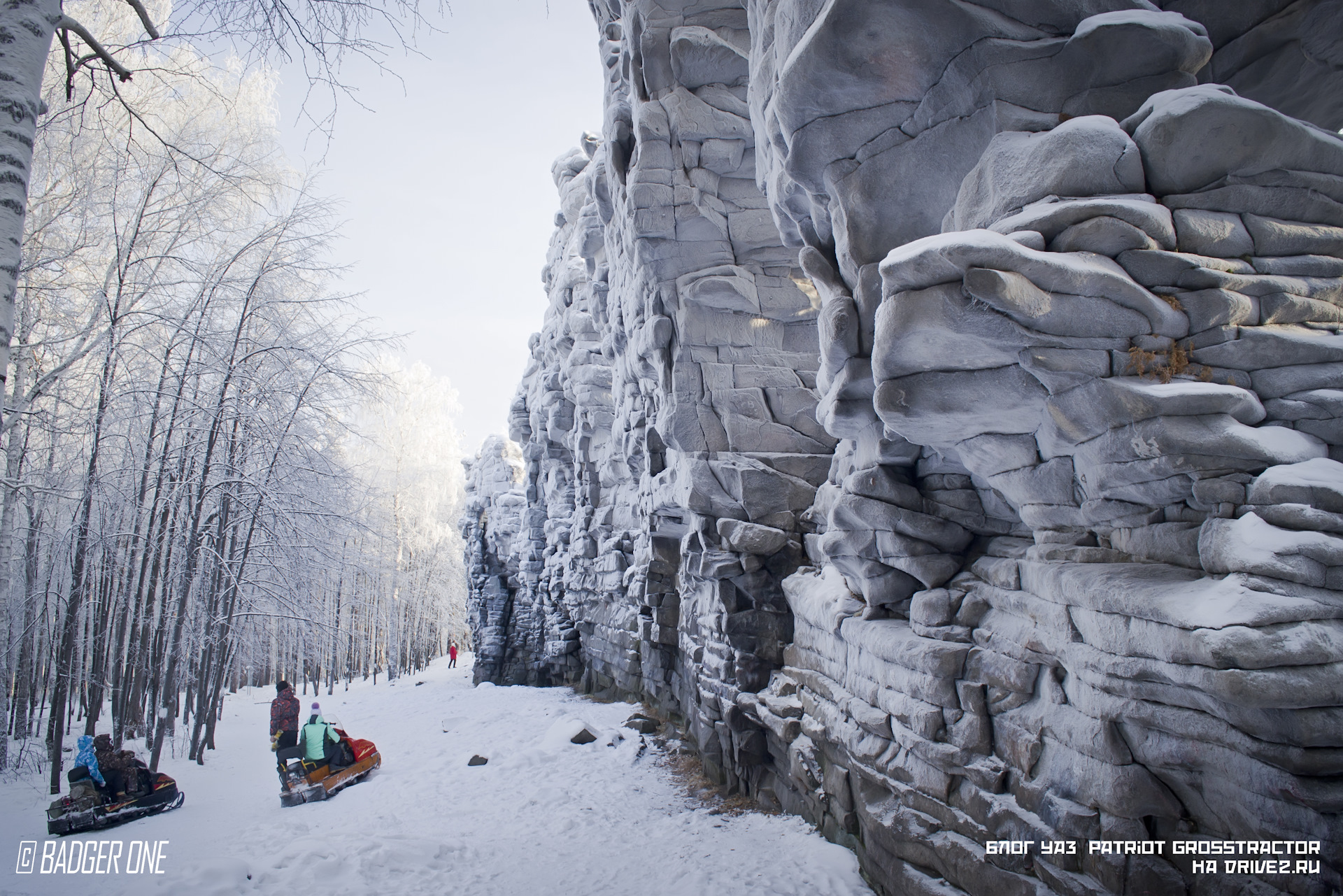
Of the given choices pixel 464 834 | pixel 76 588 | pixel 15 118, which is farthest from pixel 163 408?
pixel 15 118

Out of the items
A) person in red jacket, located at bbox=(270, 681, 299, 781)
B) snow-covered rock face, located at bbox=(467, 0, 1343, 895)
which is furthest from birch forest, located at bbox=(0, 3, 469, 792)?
snow-covered rock face, located at bbox=(467, 0, 1343, 895)

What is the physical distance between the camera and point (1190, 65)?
13.2 ft

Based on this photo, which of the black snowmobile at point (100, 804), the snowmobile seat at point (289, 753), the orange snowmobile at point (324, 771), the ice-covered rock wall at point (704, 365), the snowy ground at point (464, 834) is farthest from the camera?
the ice-covered rock wall at point (704, 365)

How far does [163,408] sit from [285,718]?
187 inches

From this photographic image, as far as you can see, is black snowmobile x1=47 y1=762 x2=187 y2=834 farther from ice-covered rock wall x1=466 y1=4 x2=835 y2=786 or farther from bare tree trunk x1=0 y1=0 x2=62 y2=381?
bare tree trunk x1=0 y1=0 x2=62 y2=381

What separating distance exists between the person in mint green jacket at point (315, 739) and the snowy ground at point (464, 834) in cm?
64

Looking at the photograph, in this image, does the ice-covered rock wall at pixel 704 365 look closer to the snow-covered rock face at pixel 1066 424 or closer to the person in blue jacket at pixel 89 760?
the snow-covered rock face at pixel 1066 424

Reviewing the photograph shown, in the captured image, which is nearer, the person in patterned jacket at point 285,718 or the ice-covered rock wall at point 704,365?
the person in patterned jacket at point 285,718

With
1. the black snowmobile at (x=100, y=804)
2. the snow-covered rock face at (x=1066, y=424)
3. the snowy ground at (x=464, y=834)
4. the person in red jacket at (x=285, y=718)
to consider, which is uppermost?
the snow-covered rock face at (x=1066, y=424)

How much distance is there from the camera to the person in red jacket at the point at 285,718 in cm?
861

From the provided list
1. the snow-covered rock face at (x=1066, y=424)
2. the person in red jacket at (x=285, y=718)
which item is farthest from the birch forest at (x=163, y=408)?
the snow-covered rock face at (x=1066, y=424)

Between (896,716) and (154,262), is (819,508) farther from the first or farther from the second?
(154,262)

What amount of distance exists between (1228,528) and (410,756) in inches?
448

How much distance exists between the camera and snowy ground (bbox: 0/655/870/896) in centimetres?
571
